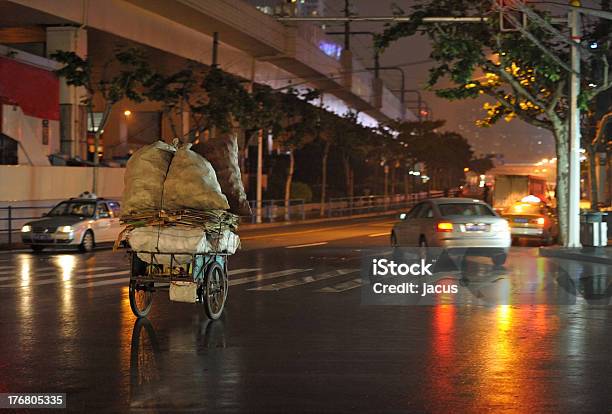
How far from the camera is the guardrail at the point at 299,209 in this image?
109ft

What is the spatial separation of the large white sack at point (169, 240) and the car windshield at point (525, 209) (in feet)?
67.8

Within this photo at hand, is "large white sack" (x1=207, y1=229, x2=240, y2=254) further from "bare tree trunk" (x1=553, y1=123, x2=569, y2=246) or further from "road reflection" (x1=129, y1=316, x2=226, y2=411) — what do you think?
"bare tree trunk" (x1=553, y1=123, x2=569, y2=246)

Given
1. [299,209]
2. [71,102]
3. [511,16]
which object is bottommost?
[299,209]

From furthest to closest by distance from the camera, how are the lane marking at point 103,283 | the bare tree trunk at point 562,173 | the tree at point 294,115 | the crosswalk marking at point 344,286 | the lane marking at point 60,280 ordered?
the tree at point 294,115, the bare tree trunk at point 562,173, the lane marking at point 60,280, the lane marking at point 103,283, the crosswalk marking at point 344,286

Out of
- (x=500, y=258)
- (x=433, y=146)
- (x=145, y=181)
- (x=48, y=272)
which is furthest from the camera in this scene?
(x=433, y=146)

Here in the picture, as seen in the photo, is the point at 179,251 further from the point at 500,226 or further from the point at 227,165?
the point at 500,226

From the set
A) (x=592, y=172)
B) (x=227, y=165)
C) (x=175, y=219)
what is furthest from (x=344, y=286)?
(x=592, y=172)

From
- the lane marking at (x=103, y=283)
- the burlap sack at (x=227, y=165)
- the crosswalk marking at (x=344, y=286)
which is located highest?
the burlap sack at (x=227, y=165)

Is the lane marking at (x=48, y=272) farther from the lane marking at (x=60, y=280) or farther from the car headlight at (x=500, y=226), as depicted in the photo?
the car headlight at (x=500, y=226)

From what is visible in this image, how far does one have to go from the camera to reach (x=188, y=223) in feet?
39.5

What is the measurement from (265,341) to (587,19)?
30116 millimetres

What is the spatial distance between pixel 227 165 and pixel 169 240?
5.42ft

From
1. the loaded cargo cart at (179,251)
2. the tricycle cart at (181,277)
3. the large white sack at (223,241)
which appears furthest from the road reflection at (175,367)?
the large white sack at (223,241)

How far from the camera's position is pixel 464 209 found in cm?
2239
